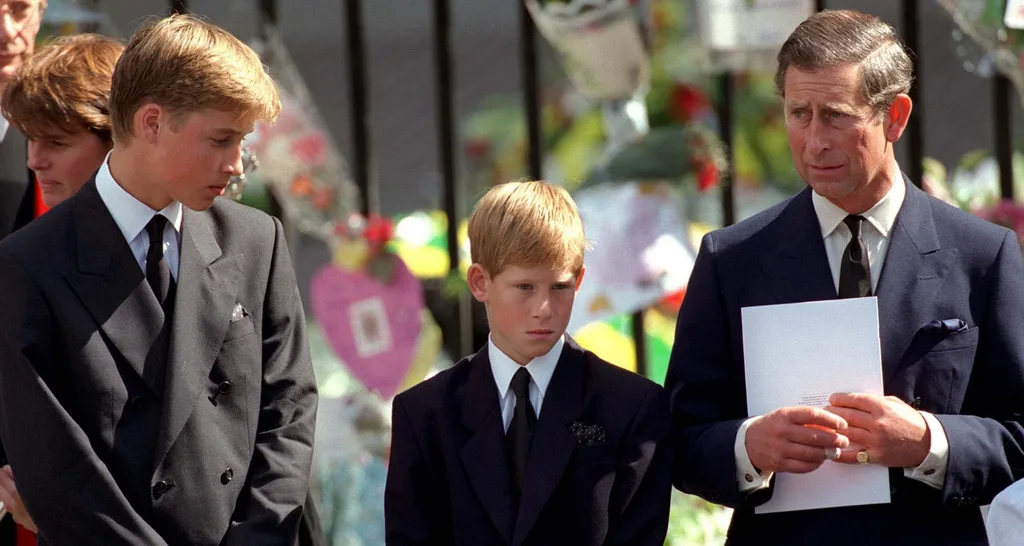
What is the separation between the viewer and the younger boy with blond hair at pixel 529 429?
2.24 meters

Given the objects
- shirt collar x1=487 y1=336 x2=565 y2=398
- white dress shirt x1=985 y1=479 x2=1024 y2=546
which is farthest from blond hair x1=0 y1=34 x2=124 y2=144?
white dress shirt x1=985 y1=479 x2=1024 y2=546

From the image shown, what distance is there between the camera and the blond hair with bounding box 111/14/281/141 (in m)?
2.16

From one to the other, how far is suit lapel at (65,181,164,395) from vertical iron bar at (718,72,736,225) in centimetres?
221

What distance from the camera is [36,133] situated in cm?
250

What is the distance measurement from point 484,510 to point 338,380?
211 cm

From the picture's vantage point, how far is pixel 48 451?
6.79 ft

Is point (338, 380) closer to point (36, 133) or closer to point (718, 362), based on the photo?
point (36, 133)

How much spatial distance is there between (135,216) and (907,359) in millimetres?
1264

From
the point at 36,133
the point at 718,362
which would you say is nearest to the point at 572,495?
the point at 718,362

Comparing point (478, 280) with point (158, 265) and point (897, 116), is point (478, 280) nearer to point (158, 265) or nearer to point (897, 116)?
point (158, 265)

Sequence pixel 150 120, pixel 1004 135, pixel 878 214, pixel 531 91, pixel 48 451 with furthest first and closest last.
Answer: pixel 531 91
pixel 1004 135
pixel 878 214
pixel 150 120
pixel 48 451

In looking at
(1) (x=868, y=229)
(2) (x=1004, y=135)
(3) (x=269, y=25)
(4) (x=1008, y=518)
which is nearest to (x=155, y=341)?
(1) (x=868, y=229)

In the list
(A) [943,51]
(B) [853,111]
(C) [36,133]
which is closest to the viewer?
(B) [853,111]

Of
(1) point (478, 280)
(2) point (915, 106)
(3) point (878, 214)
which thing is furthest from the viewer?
(2) point (915, 106)
